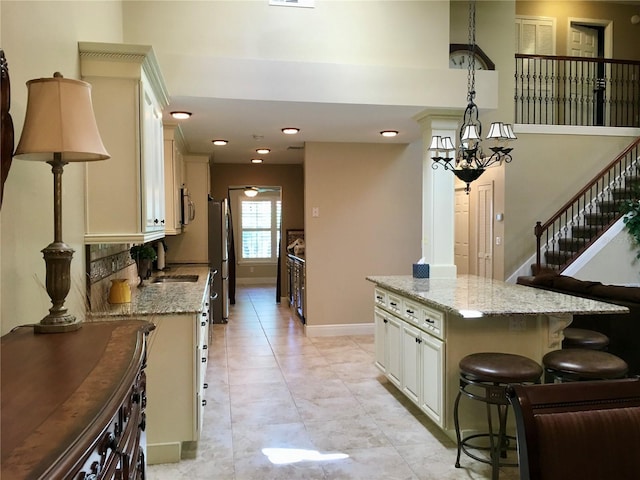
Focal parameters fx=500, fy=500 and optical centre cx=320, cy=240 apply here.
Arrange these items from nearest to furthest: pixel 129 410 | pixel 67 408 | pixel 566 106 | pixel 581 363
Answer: pixel 67 408 < pixel 129 410 < pixel 581 363 < pixel 566 106

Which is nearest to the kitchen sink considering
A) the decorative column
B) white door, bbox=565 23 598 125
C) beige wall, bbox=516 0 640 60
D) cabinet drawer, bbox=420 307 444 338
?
the decorative column

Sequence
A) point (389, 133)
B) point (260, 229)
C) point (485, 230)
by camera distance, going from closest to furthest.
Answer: point (389, 133) → point (485, 230) → point (260, 229)

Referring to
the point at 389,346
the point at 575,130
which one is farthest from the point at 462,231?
the point at 389,346

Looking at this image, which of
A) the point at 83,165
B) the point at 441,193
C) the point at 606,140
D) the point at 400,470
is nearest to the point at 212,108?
the point at 83,165

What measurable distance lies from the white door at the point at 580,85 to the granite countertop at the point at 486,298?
5.58 metres

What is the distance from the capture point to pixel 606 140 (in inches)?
309

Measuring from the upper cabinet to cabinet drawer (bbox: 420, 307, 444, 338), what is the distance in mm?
1872

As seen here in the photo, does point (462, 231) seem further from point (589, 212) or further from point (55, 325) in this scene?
point (55, 325)

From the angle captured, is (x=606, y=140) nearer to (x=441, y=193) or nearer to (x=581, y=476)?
(x=441, y=193)

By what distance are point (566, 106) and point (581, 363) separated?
277 inches

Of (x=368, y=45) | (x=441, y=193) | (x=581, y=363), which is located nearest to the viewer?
(x=581, y=363)

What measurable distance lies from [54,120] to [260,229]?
35.2ft

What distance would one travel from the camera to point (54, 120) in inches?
63.0

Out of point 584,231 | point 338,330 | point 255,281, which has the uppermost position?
point 584,231
